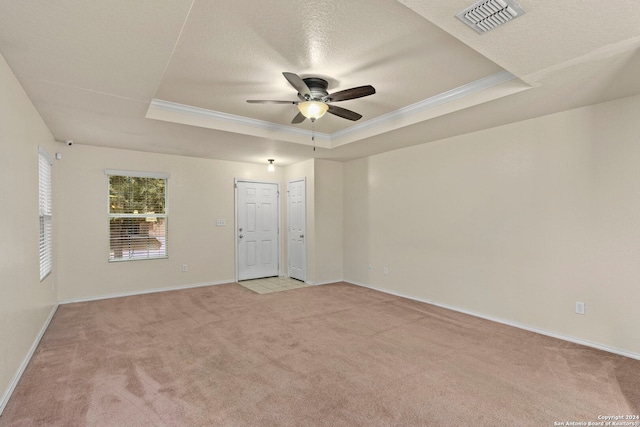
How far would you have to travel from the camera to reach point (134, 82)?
2.67 metres

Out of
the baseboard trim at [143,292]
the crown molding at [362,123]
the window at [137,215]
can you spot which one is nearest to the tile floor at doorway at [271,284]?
the baseboard trim at [143,292]

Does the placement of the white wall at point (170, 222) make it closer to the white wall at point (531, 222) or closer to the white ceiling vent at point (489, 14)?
the white wall at point (531, 222)

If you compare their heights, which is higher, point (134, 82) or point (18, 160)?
point (134, 82)

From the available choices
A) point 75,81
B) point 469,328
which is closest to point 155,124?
point 75,81

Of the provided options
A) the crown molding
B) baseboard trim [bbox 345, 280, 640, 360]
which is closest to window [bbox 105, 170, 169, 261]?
the crown molding

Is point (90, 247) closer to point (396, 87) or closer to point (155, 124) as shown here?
point (155, 124)

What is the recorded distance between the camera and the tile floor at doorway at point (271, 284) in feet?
18.8

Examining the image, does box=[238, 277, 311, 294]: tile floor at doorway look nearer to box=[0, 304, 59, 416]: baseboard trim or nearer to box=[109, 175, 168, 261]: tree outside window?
box=[109, 175, 168, 261]: tree outside window

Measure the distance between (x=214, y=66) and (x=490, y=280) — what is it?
12.9 ft

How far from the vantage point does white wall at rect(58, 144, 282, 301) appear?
4867mm

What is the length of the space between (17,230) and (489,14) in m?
3.73

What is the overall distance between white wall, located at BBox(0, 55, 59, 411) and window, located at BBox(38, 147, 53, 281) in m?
0.29

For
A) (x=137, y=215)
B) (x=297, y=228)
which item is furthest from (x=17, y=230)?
(x=297, y=228)

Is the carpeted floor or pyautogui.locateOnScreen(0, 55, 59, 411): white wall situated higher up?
pyautogui.locateOnScreen(0, 55, 59, 411): white wall
